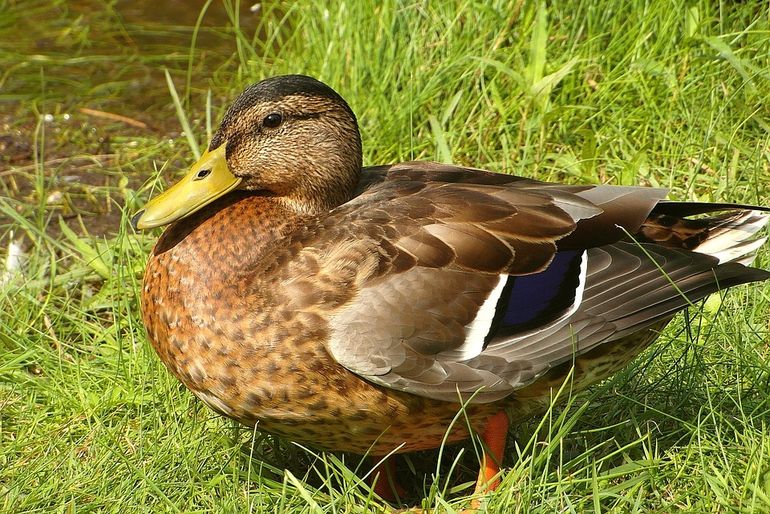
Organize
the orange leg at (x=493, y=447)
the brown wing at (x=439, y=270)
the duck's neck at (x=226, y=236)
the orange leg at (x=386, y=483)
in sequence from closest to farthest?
1. the brown wing at (x=439, y=270)
2. the duck's neck at (x=226, y=236)
3. the orange leg at (x=493, y=447)
4. the orange leg at (x=386, y=483)

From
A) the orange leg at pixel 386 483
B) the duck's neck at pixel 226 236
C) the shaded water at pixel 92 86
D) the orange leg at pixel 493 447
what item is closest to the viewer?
the duck's neck at pixel 226 236

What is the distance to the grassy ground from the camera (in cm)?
314

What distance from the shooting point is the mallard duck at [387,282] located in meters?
2.94

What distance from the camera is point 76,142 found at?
18.2ft

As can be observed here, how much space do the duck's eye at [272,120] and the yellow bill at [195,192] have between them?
14 centimetres

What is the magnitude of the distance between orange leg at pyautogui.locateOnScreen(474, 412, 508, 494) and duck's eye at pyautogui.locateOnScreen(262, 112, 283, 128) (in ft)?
3.44

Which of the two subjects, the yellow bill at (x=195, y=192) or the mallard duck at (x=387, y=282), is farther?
the yellow bill at (x=195, y=192)

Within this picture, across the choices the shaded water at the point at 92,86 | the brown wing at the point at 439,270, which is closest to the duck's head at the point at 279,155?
the brown wing at the point at 439,270

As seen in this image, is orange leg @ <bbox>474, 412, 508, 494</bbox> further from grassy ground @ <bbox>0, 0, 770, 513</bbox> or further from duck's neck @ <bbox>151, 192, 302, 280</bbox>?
duck's neck @ <bbox>151, 192, 302, 280</bbox>

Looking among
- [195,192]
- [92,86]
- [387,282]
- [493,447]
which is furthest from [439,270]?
[92,86]

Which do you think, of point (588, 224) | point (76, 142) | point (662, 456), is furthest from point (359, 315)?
point (76, 142)

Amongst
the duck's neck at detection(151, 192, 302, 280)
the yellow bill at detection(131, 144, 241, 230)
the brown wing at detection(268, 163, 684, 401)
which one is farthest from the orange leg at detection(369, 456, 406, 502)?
the yellow bill at detection(131, 144, 241, 230)

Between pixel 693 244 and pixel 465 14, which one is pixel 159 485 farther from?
pixel 465 14

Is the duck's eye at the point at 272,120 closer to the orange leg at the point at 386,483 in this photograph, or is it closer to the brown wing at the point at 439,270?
the brown wing at the point at 439,270
